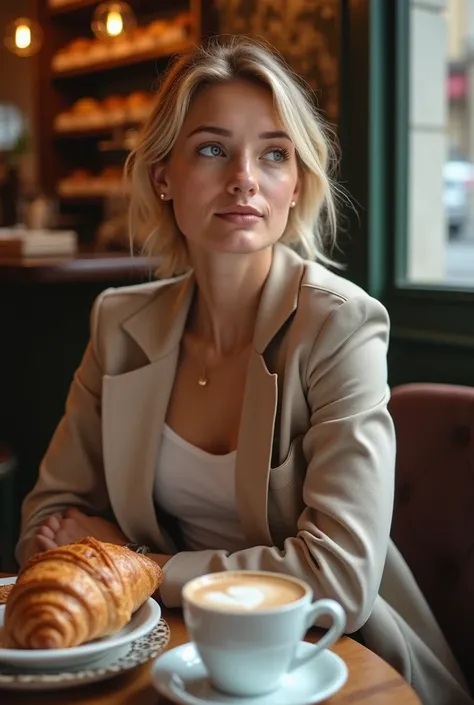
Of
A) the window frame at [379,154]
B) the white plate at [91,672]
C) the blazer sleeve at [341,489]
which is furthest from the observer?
the window frame at [379,154]

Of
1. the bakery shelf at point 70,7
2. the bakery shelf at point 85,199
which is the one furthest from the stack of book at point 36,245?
the bakery shelf at point 70,7

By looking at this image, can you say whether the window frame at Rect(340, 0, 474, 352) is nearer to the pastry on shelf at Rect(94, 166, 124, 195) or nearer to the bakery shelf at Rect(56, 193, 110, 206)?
the pastry on shelf at Rect(94, 166, 124, 195)

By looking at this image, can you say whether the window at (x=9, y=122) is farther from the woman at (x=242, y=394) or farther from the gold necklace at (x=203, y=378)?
the gold necklace at (x=203, y=378)

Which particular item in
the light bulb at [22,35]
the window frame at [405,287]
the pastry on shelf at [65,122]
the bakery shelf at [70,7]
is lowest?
the window frame at [405,287]

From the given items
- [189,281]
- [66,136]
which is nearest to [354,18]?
[189,281]

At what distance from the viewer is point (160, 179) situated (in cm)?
176

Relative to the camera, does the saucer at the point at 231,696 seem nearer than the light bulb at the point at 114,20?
Yes

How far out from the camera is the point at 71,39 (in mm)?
5605

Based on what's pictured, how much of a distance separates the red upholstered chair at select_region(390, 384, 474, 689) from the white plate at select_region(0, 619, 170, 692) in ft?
2.53

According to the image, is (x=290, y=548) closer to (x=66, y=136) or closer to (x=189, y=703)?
(x=189, y=703)

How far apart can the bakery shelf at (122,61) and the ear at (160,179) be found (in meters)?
2.58

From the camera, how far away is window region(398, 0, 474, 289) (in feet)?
9.01

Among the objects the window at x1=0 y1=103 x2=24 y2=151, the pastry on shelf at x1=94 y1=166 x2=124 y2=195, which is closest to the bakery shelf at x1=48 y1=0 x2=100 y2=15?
the pastry on shelf at x1=94 y1=166 x2=124 y2=195

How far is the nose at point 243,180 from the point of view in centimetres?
153
